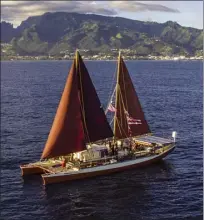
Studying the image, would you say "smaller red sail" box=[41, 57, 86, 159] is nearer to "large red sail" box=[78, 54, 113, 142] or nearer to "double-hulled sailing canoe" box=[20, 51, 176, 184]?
"double-hulled sailing canoe" box=[20, 51, 176, 184]

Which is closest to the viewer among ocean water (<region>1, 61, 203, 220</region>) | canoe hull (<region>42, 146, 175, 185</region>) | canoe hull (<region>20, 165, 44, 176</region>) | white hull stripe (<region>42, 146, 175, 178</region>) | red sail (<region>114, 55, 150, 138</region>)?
ocean water (<region>1, 61, 203, 220</region>)

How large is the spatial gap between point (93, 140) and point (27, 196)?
1417 cm

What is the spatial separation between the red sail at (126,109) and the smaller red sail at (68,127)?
7844mm

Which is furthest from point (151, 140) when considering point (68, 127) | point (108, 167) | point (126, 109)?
point (68, 127)

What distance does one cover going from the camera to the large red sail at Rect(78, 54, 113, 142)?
6047 centimetres

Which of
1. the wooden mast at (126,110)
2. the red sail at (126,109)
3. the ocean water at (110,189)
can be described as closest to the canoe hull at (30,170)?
the ocean water at (110,189)

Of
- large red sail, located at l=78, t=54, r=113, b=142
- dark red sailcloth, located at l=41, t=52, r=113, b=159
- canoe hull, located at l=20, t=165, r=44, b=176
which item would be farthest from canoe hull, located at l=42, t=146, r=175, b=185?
large red sail, located at l=78, t=54, r=113, b=142

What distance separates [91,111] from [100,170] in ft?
28.0

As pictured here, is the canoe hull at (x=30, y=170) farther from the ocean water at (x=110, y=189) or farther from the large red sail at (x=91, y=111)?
the large red sail at (x=91, y=111)

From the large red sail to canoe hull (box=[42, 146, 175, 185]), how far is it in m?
4.72

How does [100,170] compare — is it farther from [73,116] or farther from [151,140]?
[151,140]

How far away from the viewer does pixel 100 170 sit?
6047 cm

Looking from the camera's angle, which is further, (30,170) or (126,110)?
(126,110)

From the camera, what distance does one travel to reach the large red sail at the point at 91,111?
60469 mm
